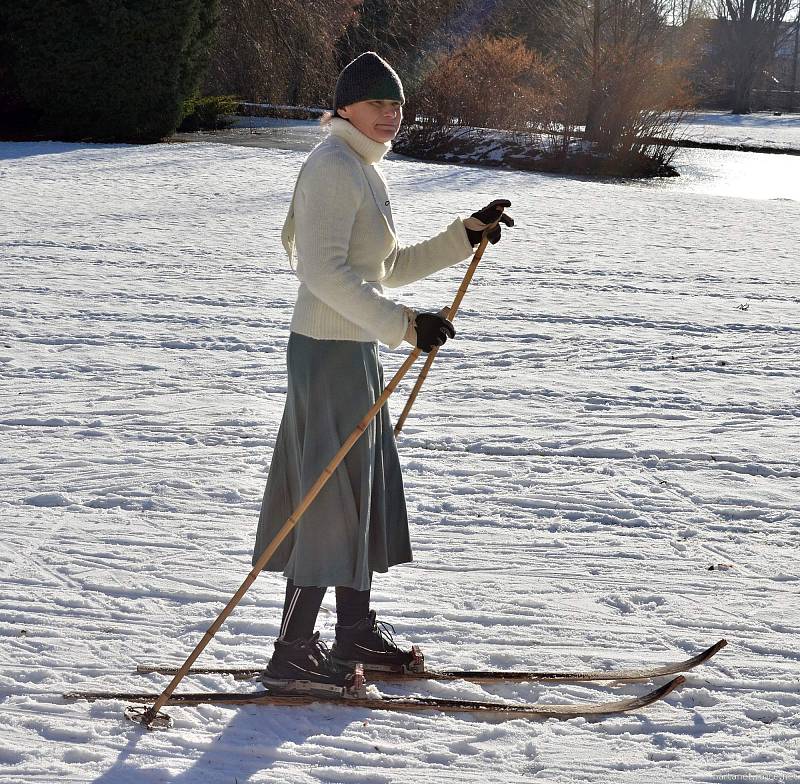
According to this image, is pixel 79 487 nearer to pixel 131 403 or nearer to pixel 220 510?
pixel 220 510

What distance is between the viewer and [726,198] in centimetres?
1462

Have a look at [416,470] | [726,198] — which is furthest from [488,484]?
[726,198]

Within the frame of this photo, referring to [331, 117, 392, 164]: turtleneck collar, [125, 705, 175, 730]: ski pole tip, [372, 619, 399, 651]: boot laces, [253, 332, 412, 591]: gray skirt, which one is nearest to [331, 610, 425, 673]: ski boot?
[372, 619, 399, 651]: boot laces

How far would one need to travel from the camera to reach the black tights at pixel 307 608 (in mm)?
2859

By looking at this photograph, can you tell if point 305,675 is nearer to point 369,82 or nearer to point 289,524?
point 289,524

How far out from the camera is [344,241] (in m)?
2.65

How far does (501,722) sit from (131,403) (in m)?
3.29

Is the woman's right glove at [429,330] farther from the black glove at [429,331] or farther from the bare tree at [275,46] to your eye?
the bare tree at [275,46]

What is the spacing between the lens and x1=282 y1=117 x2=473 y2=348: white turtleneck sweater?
103 inches

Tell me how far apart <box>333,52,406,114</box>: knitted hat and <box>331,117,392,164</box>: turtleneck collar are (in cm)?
6

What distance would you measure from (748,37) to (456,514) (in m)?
49.8

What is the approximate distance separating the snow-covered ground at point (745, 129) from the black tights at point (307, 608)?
20.2 m

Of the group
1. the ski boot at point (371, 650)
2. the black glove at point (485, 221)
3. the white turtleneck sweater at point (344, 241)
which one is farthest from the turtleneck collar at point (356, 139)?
the ski boot at point (371, 650)

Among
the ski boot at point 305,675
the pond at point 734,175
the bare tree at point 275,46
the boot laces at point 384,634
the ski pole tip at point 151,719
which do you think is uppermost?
the bare tree at point 275,46
